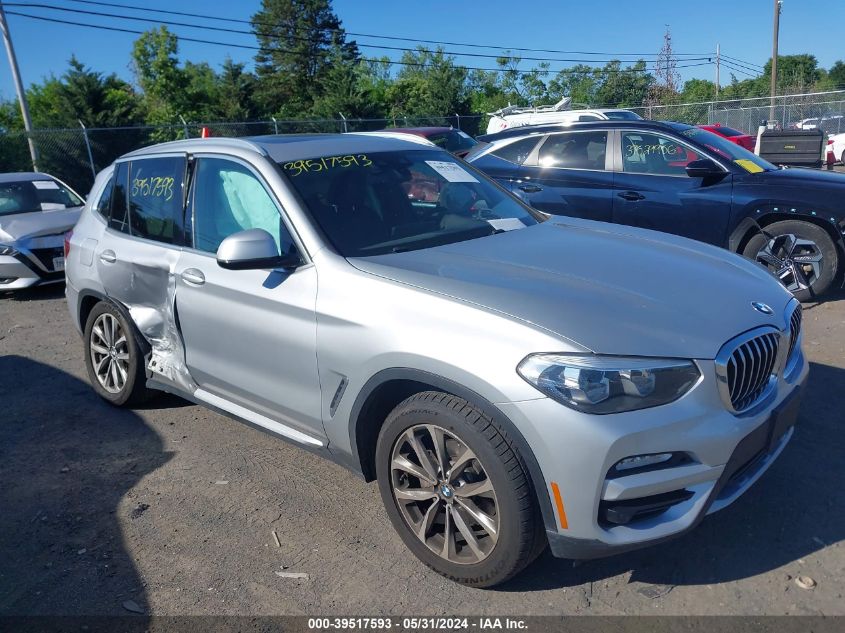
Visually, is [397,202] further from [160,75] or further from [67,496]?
[160,75]

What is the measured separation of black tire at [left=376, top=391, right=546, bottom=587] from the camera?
2.55 m

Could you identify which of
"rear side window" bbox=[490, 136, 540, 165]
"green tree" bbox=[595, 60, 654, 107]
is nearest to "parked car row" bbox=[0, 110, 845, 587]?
"rear side window" bbox=[490, 136, 540, 165]

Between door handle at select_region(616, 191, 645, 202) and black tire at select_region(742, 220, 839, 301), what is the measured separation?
3.63ft

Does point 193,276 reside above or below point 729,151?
below

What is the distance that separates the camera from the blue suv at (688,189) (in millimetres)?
6496

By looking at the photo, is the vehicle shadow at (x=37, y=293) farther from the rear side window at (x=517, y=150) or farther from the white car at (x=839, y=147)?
the white car at (x=839, y=147)

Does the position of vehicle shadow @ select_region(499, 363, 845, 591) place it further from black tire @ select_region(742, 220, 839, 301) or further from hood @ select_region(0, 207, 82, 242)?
hood @ select_region(0, 207, 82, 242)

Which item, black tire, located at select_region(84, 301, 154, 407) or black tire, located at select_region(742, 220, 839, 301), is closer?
black tire, located at select_region(84, 301, 154, 407)

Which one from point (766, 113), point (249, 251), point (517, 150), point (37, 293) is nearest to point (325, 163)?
point (249, 251)

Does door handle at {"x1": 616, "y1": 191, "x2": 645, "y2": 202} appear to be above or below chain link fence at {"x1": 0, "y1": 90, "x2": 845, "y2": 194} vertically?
below

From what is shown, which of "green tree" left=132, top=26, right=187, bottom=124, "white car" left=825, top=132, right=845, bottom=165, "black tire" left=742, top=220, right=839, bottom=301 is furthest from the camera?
"green tree" left=132, top=26, right=187, bottom=124

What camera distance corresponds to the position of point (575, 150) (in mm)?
7637

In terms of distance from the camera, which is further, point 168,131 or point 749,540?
point 168,131

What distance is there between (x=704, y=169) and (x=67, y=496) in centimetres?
592
